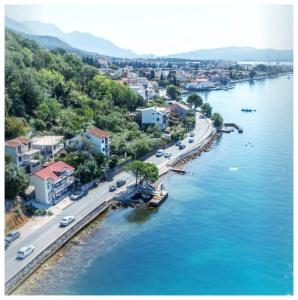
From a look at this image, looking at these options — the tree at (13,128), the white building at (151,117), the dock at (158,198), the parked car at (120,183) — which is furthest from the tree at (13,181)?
the white building at (151,117)

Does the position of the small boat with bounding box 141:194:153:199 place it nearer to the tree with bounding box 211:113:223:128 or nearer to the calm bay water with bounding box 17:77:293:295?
the calm bay water with bounding box 17:77:293:295

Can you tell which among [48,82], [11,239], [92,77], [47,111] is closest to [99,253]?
[11,239]

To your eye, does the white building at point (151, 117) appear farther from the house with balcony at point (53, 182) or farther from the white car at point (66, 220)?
the white car at point (66, 220)

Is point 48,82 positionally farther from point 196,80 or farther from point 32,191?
point 196,80

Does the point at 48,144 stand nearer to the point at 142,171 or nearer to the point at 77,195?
the point at 77,195

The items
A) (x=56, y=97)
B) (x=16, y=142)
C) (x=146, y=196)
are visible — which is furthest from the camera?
(x=56, y=97)

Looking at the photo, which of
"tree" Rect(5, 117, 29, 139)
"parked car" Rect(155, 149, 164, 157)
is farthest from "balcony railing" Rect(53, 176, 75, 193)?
"parked car" Rect(155, 149, 164, 157)

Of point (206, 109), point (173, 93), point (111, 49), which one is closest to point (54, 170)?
point (206, 109)
